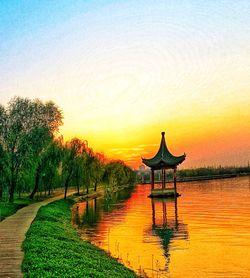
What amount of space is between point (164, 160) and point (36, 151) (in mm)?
20228

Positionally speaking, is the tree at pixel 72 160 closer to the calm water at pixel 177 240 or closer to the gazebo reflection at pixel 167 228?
the calm water at pixel 177 240

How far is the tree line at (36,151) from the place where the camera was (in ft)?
129

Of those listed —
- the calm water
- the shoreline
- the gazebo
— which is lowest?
the calm water

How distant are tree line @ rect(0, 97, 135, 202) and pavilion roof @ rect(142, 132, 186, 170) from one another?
841 cm

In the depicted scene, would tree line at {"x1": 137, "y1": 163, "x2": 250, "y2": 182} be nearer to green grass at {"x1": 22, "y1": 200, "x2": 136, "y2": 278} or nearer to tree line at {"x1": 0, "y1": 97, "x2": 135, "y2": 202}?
tree line at {"x1": 0, "y1": 97, "x2": 135, "y2": 202}

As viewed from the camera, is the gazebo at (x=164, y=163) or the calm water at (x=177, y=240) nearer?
the calm water at (x=177, y=240)

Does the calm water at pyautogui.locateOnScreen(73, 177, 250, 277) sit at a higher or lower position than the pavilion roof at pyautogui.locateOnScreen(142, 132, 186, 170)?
lower

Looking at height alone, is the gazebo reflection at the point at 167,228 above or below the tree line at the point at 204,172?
below

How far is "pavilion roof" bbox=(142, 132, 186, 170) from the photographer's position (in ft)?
181

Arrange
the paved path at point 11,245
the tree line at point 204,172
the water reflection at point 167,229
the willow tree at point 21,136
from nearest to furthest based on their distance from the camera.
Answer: the paved path at point 11,245, the water reflection at point 167,229, the willow tree at point 21,136, the tree line at point 204,172

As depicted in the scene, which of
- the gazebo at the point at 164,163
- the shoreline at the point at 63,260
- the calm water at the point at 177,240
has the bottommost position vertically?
the calm water at the point at 177,240

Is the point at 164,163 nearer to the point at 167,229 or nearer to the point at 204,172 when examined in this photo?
the point at 167,229

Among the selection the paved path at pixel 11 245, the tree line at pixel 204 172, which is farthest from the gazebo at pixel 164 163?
the tree line at pixel 204 172

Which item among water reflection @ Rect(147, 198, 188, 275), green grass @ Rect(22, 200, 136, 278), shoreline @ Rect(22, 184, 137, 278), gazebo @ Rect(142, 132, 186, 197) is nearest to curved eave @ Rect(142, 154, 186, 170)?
gazebo @ Rect(142, 132, 186, 197)
